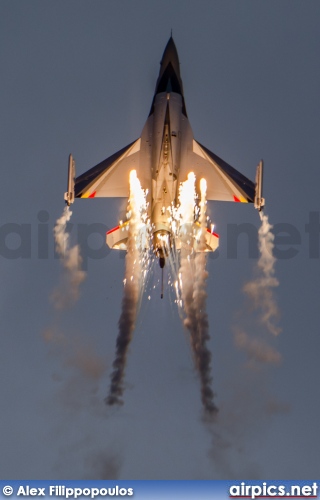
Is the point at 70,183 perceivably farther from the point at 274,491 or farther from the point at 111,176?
the point at 274,491

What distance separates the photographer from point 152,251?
130ft

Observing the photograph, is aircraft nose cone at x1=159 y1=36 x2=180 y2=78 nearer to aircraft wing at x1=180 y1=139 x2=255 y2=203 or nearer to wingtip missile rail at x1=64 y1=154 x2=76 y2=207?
aircraft wing at x1=180 y1=139 x2=255 y2=203

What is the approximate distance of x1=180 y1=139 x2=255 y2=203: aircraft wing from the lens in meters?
42.5

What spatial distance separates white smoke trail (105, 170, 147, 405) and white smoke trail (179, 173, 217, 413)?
1.44 m

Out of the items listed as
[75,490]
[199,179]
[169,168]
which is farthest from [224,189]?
[75,490]

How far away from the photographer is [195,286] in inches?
1578

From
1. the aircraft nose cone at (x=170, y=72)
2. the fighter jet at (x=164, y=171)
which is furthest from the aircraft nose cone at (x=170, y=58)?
the fighter jet at (x=164, y=171)

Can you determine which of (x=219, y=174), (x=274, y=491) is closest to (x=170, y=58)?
(x=219, y=174)

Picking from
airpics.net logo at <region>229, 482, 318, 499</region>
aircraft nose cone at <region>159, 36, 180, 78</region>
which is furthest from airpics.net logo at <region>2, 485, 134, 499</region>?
aircraft nose cone at <region>159, 36, 180, 78</region>

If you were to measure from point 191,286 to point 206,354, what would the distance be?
261 centimetres

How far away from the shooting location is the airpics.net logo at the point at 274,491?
30578 mm

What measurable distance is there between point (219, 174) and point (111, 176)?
405cm

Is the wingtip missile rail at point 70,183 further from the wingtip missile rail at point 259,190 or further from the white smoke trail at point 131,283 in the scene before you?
the wingtip missile rail at point 259,190

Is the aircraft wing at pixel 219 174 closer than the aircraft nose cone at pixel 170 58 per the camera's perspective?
Yes
